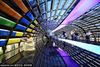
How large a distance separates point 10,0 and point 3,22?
4.87ft

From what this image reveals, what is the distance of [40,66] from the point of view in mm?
7457

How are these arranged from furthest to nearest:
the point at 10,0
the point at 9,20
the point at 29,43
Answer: the point at 29,43, the point at 9,20, the point at 10,0

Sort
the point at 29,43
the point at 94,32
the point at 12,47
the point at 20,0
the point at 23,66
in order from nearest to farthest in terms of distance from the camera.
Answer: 1. the point at 23,66
2. the point at 20,0
3. the point at 29,43
4. the point at 12,47
5. the point at 94,32

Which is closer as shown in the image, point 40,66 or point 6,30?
point 40,66

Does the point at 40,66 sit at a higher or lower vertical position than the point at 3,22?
lower

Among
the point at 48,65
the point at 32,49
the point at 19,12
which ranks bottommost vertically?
the point at 48,65

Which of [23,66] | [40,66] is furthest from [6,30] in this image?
[23,66]

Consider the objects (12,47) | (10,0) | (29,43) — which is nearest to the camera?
(10,0)

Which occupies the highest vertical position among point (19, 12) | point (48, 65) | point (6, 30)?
point (19, 12)

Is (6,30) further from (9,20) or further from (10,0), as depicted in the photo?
(10,0)

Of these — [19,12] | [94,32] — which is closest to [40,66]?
[19,12]

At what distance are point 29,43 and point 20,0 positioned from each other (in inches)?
108

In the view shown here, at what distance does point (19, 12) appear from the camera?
27.0 ft

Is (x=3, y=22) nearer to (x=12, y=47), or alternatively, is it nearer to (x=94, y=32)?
(x=12, y=47)
